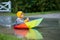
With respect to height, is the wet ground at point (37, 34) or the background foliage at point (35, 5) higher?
the wet ground at point (37, 34)

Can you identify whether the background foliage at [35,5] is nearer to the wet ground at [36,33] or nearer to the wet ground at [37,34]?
the wet ground at [36,33]

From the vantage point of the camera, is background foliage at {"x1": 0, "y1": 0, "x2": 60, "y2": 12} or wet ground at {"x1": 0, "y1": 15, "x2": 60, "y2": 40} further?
background foliage at {"x1": 0, "y1": 0, "x2": 60, "y2": 12}

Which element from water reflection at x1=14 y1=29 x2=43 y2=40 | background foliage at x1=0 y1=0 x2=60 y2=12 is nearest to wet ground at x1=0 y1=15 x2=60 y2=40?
water reflection at x1=14 y1=29 x2=43 y2=40

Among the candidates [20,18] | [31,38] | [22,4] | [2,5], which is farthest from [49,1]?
[31,38]

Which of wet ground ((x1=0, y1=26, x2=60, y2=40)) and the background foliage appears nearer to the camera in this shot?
wet ground ((x1=0, y1=26, x2=60, y2=40))

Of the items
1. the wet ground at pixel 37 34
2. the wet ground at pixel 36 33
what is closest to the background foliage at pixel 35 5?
the wet ground at pixel 36 33

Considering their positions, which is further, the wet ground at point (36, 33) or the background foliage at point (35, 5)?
the background foliage at point (35, 5)

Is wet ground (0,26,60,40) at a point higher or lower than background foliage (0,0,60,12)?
higher

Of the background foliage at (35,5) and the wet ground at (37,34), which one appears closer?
the wet ground at (37,34)

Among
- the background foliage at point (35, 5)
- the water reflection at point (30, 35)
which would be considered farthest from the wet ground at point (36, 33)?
the background foliage at point (35, 5)

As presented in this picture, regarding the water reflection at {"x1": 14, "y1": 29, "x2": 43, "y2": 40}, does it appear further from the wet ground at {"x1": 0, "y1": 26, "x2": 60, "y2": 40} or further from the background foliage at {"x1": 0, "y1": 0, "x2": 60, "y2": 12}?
the background foliage at {"x1": 0, "y1": 0, "x2": 60, "y2": 12}

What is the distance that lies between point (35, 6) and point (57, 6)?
219 centimetres

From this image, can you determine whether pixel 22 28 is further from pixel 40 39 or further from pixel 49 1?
pixel 49 1

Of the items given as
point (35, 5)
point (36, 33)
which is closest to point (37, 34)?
point (36, 33)
